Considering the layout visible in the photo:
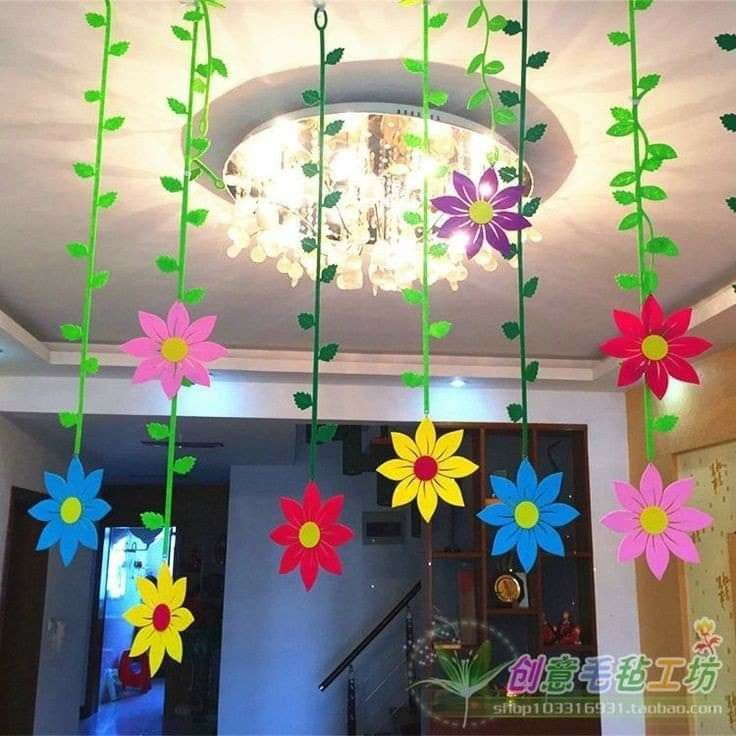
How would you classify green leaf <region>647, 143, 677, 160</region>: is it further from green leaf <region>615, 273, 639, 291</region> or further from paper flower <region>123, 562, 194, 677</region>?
paper flower <region>123, 562, 194, 677</region>

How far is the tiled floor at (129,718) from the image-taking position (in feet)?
25.7

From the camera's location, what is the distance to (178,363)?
1.01m

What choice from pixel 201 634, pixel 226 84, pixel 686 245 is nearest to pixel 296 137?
pixel 226 84

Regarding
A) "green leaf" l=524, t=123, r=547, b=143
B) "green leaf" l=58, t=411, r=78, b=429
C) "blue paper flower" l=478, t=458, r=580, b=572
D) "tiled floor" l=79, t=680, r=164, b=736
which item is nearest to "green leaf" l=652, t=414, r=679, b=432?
"blue paper flower" l=478, t=458, r=580, b=572

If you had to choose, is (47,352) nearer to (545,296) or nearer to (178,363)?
(545,296)

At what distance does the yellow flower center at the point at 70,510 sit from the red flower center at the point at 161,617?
0.49 ft

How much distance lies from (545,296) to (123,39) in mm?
1886

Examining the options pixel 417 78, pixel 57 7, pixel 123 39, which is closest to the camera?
pixel 57 7

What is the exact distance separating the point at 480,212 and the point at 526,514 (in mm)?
396

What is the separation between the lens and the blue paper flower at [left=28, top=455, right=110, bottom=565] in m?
0.95

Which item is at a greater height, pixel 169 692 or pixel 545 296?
pixel 545 296

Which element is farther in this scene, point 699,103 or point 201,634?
point 201,634

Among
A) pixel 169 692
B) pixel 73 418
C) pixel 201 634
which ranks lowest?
pixel 169 692

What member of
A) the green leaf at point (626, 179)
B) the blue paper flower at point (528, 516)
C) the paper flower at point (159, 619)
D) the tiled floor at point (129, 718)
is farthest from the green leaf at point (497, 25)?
the tiled floor at point (129, 718)
